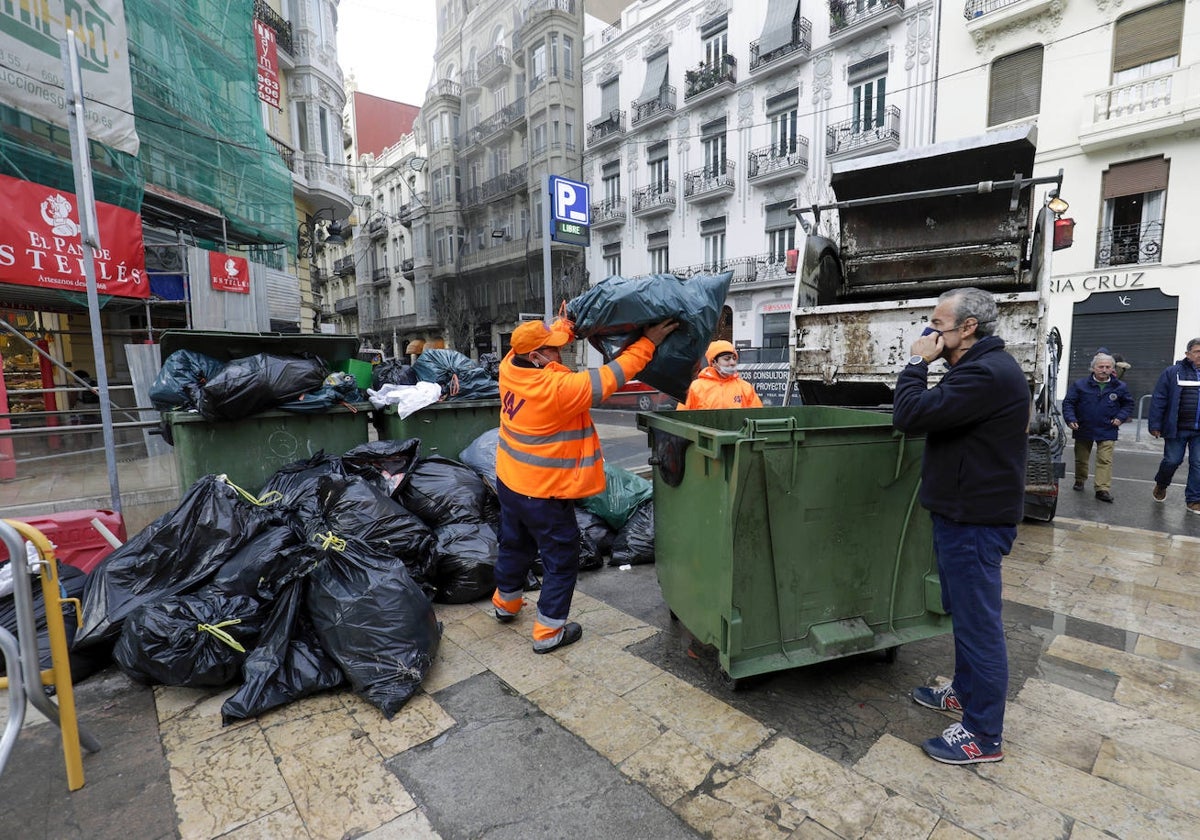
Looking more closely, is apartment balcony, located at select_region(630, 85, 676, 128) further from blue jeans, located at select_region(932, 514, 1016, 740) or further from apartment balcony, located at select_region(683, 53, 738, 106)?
blue jeans, located at select_region(932, 514, 1016, 740)

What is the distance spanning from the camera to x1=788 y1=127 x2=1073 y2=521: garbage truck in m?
4.54

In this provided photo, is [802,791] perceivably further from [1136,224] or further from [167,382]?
[1136,224]

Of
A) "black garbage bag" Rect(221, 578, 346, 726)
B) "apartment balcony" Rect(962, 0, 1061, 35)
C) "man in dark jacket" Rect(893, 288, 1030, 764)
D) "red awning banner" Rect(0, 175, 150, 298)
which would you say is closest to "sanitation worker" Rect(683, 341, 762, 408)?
"man in dark jacket" Rect(893, 288, 1030, 764)

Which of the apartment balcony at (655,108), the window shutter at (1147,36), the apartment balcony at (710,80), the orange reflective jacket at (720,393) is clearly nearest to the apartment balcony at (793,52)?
the apartment balcony at (710,80)

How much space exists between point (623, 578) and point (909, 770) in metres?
2.03

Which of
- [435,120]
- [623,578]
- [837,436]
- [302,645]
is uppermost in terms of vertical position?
[435,120]

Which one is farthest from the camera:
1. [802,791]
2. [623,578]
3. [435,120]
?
[435,120]

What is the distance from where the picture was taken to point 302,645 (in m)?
2.48

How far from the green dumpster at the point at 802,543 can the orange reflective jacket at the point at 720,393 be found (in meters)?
1.70

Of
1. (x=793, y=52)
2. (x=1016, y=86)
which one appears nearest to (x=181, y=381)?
(x=1016, y=86)

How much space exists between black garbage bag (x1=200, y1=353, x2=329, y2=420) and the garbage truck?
3879mm

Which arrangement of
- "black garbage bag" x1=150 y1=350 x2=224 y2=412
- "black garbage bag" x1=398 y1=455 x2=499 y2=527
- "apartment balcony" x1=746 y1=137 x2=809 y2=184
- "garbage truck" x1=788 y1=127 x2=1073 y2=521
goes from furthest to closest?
"apartment balcony" x1=746 y1=137 x2=809 y2=184
"garbage truck" x1=788 y1=127 x2=1073 y2=521
"black garbage bag" x1=150 y1=350 x2=224 y2=412
"black garbage bag" x1=398 y1=455 x2=499 y2=527

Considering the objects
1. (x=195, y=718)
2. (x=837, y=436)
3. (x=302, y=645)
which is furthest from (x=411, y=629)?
(x=837, y=436)

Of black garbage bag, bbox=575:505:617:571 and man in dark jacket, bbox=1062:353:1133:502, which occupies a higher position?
man in dark jacket, bbox=1062:353:1133:502
